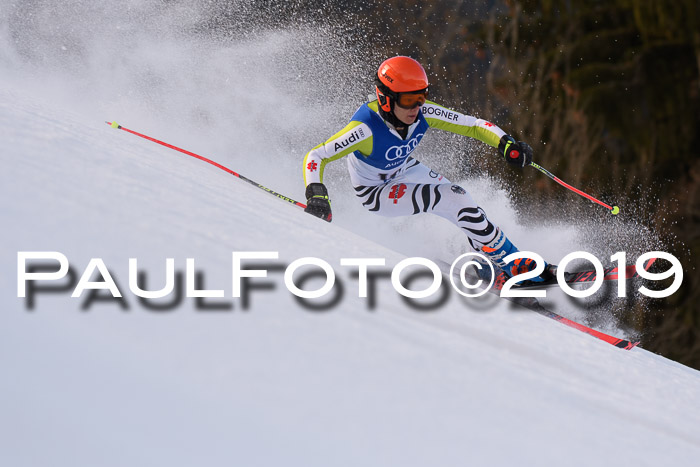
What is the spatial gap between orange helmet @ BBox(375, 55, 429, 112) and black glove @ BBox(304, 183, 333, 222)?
56 cm

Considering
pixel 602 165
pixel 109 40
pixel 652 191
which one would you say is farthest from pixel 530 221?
pixel 109 40

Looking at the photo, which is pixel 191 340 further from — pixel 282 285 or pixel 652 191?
pixel 652 191

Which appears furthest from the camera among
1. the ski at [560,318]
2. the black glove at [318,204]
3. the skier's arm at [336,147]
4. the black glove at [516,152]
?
the black glove at [516,152]

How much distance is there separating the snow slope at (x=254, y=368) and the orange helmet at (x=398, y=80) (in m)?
1.03

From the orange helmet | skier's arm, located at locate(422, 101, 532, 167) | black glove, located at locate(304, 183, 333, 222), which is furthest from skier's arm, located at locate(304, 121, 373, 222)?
skier's arm, located at locate(422, 101, 532, 167)

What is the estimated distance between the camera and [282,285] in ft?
3.96

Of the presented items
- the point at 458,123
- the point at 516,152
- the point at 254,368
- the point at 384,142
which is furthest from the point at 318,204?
the point at 254,368

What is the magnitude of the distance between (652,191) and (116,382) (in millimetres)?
7881

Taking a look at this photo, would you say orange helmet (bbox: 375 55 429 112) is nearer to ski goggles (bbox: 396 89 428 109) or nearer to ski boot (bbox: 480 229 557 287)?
ski goggles (bbox: 396 89 428 109)

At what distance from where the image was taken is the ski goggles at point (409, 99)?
257 centimetres

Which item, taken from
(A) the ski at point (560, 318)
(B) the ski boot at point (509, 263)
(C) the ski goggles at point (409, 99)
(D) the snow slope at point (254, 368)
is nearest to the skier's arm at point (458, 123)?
(C) the ski goggles at point (409, 99)

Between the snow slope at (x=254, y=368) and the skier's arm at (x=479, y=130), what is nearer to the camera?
the snow slope at (x=254, y=368)

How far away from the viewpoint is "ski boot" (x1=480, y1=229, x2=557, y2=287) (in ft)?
9.07

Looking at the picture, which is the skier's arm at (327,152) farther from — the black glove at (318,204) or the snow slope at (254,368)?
the snow slope at (254,368)
